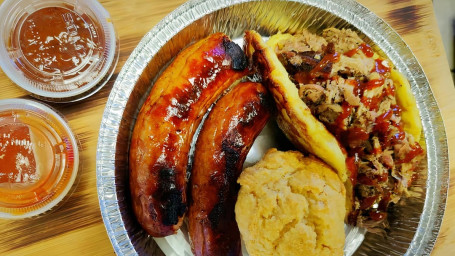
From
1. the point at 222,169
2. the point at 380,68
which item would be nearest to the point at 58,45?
the point at 222,169

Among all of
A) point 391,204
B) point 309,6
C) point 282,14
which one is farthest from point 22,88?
point 391,204

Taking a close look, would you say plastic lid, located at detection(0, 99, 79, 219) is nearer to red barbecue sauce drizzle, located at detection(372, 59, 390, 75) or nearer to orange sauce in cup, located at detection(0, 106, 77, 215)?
orange sauce in cup, located at detection(0, 106, 77, 215)

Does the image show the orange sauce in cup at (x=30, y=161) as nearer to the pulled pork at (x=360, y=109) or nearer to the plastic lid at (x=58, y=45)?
the plastic lid at (x=58, y=45)

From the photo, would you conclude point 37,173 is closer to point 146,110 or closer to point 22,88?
point 22,88

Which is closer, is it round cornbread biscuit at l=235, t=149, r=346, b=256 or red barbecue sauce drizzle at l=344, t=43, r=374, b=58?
round cornbread biscuit at l=235, t=149, r=346, b=256

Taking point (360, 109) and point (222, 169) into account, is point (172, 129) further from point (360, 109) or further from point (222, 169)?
point (360, 109)

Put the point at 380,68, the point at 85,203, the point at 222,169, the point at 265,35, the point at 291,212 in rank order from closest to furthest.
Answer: the point at 291,212
the point at 222,169
the point at 380,68
the point at 85,203
the point at 265,35

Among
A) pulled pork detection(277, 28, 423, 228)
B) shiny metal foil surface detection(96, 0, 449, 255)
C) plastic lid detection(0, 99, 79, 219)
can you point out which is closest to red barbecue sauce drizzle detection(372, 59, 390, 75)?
pulled pork detection(277, 28, 423, 228)
